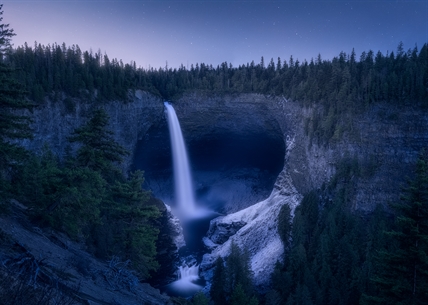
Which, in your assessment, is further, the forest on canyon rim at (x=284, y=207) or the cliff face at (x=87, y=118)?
the cliff face at (x=87, y=118)

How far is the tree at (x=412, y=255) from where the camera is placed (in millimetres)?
14875

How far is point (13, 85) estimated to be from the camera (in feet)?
44.1

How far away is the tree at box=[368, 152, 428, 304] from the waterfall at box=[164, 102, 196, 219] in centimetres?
4869

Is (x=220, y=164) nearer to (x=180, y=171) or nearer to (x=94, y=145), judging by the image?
(x=180, y=171)

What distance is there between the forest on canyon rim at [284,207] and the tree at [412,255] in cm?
5

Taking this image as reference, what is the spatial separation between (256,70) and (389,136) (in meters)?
37.5

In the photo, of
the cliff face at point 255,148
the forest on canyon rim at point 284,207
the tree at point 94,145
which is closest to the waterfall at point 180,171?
the cliff face at point 255,148

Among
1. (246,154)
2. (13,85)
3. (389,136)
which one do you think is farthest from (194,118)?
(13,85)

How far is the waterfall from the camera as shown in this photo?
62.7 meters

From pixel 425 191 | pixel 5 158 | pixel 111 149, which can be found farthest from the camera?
pixel 111 149

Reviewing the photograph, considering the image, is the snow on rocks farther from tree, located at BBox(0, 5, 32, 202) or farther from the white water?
tree, located at BBox(0, 5, 32, 202)

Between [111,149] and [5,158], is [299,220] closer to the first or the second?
[111,149]

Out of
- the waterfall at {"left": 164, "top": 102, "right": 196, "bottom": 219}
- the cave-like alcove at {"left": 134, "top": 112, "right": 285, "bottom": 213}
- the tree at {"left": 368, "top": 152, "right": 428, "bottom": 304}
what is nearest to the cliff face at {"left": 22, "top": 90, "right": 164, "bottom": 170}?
the cave-like alcove at {"left": 134, "top": 112, "right": 285, "bottom": 213}

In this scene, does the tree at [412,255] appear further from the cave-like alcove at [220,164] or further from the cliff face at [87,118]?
the cave-like alcove at [220,164]
